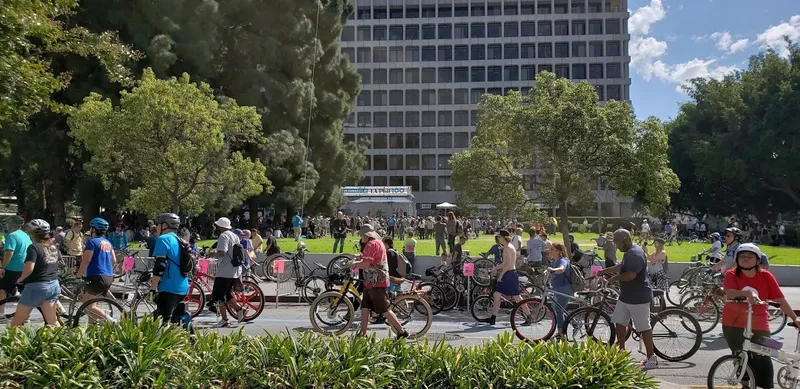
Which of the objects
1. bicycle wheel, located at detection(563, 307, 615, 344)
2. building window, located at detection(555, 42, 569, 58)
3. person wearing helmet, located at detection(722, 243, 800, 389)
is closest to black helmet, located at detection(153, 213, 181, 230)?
bicycle wheel, located at detection(563, 307, 615, 344)

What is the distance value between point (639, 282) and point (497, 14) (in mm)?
81136

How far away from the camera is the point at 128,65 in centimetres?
3256

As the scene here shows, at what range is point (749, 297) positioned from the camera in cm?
614

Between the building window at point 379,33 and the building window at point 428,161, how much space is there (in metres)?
16.0

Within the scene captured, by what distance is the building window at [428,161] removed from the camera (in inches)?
3406

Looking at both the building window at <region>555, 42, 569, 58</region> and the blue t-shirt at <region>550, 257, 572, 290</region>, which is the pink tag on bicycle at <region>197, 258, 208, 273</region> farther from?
the building window at <region>555, 42, 569, 58</region>

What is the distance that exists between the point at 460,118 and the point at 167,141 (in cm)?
6354

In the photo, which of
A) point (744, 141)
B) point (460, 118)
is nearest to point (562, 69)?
point (460, 118)

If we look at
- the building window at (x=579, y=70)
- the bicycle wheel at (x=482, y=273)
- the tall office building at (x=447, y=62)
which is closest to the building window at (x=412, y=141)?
the tall office building at (x=447, y=62)

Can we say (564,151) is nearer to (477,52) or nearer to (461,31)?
(477,52)

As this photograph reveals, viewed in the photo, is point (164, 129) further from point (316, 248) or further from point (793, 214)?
point (793, 214)

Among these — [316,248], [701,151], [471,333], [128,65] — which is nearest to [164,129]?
[316,248]

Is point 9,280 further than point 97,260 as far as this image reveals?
Yes

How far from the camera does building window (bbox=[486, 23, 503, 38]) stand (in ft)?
277
